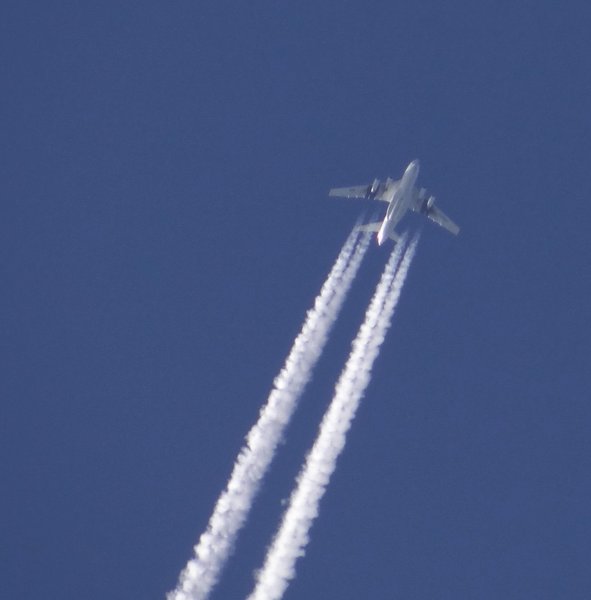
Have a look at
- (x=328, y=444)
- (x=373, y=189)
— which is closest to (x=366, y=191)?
(x=373, y=189)

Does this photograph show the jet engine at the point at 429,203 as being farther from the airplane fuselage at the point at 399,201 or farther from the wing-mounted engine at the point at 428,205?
the airplane fuselage at the point at 399,201

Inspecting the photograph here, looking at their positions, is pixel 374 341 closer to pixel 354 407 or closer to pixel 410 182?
pixel 354 407

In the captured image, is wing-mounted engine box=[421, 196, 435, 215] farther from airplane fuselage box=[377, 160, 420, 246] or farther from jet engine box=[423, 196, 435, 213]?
airplane fuselage box=[377, 160, 420, 246]

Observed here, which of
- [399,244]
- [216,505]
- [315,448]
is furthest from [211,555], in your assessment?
[399,244]

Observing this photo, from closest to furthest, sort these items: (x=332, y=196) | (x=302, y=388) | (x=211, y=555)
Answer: (x=211, y=555)
(x=302, y=388)
(x=332, y=196)

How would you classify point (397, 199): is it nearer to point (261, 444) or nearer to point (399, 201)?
point (399, 201)
